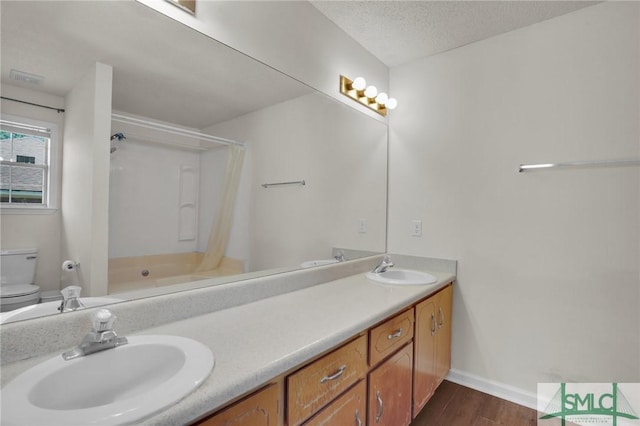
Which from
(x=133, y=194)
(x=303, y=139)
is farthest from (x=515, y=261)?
(x=133, y=194)

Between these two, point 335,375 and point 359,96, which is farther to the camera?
point 359,96

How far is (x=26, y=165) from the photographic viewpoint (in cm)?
83

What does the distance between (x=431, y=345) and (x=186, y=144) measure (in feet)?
5.49

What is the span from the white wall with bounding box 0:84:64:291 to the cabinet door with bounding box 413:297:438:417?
4.96 ft

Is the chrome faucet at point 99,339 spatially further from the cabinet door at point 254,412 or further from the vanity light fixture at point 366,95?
the vanity light fixture at point 366,95

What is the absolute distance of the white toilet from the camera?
81 centimetres

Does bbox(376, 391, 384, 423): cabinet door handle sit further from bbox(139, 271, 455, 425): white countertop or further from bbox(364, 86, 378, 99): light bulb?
bbox(364, 86, 378, 99): light bulb

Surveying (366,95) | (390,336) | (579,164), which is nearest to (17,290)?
(390,336)

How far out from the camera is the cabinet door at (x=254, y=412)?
696mm

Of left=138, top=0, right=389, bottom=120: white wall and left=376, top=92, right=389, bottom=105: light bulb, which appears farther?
left=376, top=92, right=389, bottom=105: light bulb

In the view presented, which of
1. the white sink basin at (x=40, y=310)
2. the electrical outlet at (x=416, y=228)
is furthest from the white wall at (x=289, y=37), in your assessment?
the white sink basin at (x=40, y=310)

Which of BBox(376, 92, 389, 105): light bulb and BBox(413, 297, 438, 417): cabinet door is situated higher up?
BBox(376, 92, 389, 105): light bulb

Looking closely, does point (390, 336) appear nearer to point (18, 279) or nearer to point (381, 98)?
point (18, 279)

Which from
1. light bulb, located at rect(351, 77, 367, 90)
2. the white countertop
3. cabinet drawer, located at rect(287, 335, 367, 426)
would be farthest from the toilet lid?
light bulb, located at rect(351, 77, 367, 90)
